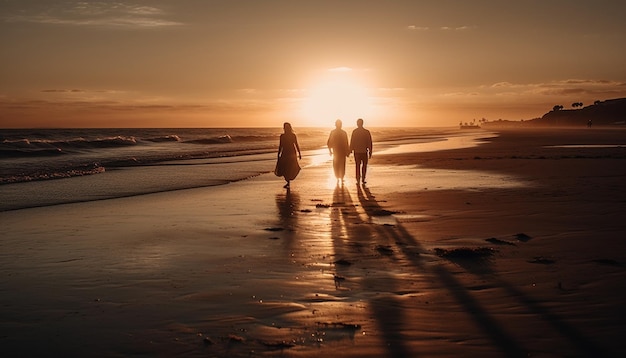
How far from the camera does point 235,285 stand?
6.34m

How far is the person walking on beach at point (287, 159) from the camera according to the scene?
1805 centimetres

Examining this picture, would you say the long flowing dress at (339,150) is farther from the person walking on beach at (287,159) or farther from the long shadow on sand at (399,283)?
the long shadow on sand at (399,283)

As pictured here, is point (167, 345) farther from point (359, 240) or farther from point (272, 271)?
point (359, 240)

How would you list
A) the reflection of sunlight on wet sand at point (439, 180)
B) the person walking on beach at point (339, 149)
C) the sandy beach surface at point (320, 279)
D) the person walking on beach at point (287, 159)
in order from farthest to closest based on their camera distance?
the person walking on beach at point (339, 149) → the person walking on beach at point (287, 159) → the reflection of sunlight on wet sand at point (439, 180) → the sandy beach surface at point (320, 279)

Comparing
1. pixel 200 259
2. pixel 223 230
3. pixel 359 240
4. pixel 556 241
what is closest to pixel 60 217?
pixel 223 230

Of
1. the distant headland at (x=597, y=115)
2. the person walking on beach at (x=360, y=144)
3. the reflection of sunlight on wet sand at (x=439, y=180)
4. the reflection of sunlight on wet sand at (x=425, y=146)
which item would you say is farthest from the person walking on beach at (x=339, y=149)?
the distant headland at (x=597, y=115)

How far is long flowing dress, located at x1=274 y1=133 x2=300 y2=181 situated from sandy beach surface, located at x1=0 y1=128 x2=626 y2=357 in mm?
4984

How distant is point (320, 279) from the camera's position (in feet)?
21.6

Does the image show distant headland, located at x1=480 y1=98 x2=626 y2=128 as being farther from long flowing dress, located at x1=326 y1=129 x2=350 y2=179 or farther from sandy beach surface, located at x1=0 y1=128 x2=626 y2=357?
sandy beach surface, located at x1=0 y1=128 x2=626 y2=357

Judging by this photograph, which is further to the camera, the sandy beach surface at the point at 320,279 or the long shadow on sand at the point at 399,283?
the sandy beach surface at the point at 320,279

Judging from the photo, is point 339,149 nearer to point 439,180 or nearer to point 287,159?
point 287,159

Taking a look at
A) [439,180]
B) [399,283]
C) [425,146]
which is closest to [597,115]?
[425,146]

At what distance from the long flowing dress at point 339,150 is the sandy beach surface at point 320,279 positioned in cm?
537

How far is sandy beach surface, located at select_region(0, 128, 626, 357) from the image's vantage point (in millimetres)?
4633
